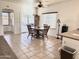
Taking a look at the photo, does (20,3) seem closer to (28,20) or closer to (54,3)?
(28,20)

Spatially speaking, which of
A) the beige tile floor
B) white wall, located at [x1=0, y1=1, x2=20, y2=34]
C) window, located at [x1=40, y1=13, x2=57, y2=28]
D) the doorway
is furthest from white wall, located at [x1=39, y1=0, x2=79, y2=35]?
white wall, located at [x1=0, y1=1, x2=20, y2=34]

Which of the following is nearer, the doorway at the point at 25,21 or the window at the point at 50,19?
the window at the point at 50,19

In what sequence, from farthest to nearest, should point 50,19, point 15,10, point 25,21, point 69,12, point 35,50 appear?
A: point 25,21, point 15,10, point 50,19, point 69,12, point 35,50

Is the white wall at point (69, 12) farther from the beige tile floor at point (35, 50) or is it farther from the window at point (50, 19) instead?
the beige tile floor at point (35, 50)

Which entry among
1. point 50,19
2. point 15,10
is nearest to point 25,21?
point 15,10

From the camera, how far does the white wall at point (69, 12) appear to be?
5.45 metres

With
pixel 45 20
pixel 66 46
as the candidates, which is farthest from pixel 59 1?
pixel 66 46

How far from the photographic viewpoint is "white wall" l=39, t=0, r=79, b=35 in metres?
5.45

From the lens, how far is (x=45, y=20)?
802cm

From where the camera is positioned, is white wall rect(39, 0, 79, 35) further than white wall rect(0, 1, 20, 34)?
No

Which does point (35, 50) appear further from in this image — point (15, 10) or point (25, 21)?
point (25, 21)

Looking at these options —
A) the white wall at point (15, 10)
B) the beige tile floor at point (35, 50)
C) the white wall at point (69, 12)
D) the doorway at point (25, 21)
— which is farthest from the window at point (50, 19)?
the beige tile floor at point (35, 50)

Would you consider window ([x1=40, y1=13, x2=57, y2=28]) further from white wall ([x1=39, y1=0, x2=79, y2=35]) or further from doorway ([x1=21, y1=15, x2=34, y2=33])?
doorway ([x1=21, y1=15, x2=34, y2=33])

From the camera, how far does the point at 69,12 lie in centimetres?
588
